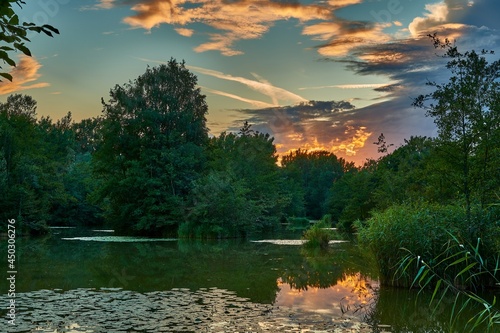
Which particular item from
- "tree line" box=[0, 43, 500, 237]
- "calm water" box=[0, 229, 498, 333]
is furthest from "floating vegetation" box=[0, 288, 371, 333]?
"tree line" box=[0, 43, 500, 237]

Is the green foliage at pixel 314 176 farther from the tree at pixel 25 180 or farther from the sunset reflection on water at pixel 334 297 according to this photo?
the sunset reflection on water at pixel 334 297

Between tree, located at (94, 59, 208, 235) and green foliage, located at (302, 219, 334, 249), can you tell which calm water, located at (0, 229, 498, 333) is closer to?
green foliage, located at (302, 219, 334, 249)

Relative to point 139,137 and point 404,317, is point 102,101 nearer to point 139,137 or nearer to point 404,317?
point 139,137

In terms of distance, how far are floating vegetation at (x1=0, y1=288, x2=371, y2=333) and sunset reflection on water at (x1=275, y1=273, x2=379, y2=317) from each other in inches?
24.2

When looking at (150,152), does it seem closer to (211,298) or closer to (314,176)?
(211,298)

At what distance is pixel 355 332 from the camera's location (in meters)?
8.57

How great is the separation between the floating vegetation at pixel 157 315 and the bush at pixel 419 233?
12.3 feet

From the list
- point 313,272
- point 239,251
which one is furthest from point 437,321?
point 239,251

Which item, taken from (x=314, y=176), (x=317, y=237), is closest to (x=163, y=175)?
(x=317, y=237)

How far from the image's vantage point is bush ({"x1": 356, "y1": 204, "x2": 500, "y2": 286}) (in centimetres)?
1234

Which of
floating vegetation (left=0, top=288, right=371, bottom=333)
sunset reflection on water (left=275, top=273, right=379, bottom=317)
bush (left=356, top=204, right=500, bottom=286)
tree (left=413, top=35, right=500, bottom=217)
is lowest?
sunset reflection on water (left=275, top=273, right=379, bottom=317)

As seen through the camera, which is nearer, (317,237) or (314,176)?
(317,237)

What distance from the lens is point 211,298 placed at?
1146cm

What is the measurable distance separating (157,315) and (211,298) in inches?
84.0
